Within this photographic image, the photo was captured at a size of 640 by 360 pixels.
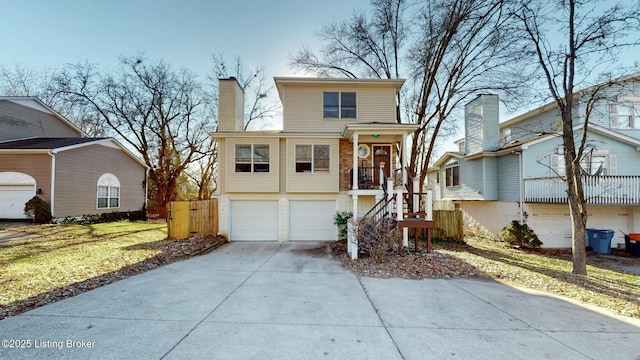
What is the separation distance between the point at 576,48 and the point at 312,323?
9.99 metres

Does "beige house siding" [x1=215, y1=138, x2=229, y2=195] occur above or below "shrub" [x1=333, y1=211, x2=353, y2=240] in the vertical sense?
above

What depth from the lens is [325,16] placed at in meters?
15.7

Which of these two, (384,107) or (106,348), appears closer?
(106,348)

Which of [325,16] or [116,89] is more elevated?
[325,16]

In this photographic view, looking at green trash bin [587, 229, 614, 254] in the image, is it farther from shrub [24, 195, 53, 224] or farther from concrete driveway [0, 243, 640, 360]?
shrub [24, 195, 53, 224]

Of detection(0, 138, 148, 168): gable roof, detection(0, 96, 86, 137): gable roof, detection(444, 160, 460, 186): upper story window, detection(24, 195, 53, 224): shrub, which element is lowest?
detection(24, 195, 53, 224): shrub

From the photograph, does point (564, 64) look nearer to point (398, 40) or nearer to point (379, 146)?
point (379, 146)

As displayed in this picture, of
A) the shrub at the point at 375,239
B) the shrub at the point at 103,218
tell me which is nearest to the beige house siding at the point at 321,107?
the shrub at the point at 375,239

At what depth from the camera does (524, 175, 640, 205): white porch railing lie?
471 inches

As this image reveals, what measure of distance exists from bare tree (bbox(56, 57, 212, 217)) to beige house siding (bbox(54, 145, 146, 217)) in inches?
138

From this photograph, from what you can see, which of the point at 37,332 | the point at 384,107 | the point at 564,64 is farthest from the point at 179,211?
the point at 564,64

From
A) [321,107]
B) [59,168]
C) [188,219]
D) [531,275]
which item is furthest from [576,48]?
[59,168]

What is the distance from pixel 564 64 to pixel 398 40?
380 inches

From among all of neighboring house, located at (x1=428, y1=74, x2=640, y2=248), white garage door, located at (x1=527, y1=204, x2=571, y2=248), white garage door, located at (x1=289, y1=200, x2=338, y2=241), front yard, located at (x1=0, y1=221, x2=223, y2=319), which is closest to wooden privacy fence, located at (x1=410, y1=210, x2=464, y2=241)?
neighboring house, located at (x1=428, y1=74, x2=640, y2=248)
